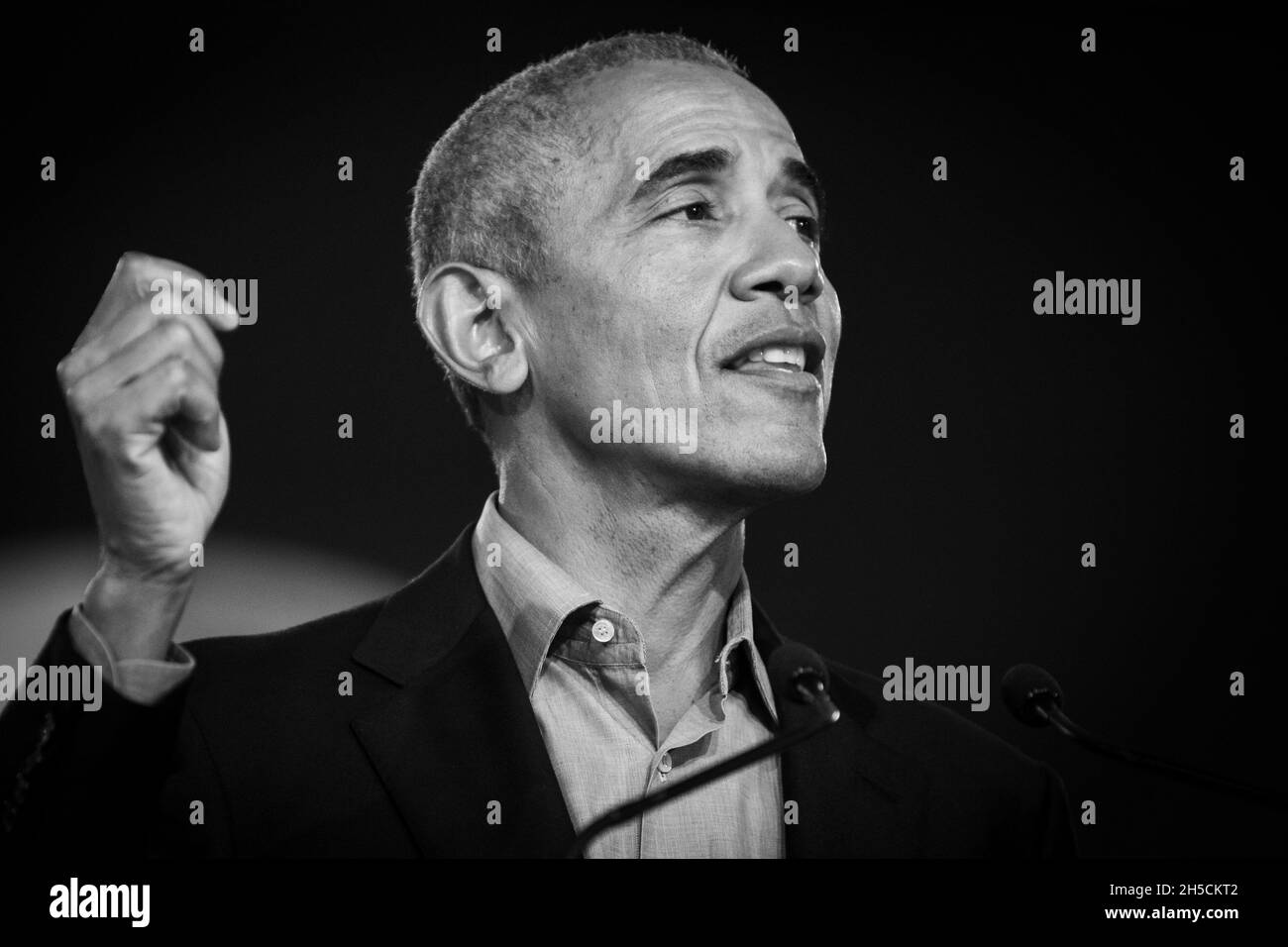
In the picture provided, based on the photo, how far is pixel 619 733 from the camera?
7.71ft

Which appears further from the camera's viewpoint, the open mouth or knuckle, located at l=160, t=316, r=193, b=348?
the open mouth

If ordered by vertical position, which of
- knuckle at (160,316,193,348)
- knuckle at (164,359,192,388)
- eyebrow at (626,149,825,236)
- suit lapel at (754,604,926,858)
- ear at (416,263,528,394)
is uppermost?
eyebrow at (626,149,825,236)

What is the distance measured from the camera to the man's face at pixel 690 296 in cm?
240

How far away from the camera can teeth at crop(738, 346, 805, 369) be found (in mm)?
2438

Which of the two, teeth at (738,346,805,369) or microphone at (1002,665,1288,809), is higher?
teeth at (738,346,805,369)

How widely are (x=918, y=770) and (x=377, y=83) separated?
4.90 feet

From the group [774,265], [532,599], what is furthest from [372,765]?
[774,265]

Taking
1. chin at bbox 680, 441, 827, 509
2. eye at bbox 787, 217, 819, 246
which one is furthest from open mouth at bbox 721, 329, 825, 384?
eye at bbox 787, 217, 819, 246

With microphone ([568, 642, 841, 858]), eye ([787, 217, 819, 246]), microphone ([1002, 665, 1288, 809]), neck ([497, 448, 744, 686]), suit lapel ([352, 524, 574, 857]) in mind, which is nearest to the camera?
microphone ([568, 642, 841, 858])

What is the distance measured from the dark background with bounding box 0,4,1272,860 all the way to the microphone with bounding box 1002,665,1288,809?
375mm

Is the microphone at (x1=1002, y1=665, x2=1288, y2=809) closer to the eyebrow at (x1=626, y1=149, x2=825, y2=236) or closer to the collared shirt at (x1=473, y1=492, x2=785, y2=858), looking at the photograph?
the collared shirt at (x1=473, y1=492, x2=785, y2=858)

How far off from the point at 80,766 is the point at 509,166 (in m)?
1.17

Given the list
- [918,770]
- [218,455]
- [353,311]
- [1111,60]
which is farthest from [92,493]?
[1111,60]

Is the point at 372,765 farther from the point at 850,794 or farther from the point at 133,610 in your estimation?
the point at 850,794
